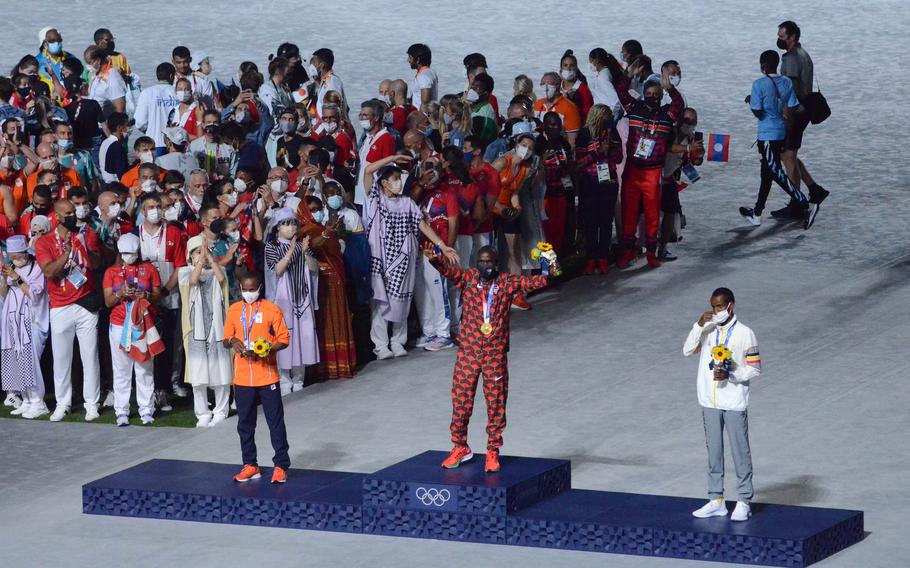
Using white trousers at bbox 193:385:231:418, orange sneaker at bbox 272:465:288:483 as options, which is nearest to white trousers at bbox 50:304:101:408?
white trousers at bbox 193:385:231:418

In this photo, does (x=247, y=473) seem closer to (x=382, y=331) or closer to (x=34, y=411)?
(x=34, y=411)

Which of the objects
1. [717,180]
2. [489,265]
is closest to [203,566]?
[489,265]

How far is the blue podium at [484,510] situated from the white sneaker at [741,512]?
5cm

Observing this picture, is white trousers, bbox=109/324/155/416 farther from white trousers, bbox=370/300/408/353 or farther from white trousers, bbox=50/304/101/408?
white trousers, bbox=370/300/408/353

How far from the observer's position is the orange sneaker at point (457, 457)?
41.2 ft

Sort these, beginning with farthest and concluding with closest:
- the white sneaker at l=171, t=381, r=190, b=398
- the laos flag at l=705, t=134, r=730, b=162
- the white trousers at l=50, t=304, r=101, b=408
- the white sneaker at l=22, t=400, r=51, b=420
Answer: the laos flag at l=705, t=134, r=730, b=162
the white sneaker at l=171, t=381, r=190, b=398
the white sneaker at l=22, t=400, r=51, b=420
the white trousers at l=50, t=304, r=101, b=408

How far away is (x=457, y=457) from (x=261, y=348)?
1.59 m

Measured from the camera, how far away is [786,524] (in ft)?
37.9

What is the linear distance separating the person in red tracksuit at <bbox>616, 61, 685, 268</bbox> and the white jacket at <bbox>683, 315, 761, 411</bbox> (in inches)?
257

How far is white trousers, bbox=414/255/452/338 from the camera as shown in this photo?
55.1ft

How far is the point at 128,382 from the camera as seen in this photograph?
1522 centimetres

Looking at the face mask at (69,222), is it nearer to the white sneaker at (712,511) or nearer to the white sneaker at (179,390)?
the white sneaker at (179,390)

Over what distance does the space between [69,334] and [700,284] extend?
6.51 meters

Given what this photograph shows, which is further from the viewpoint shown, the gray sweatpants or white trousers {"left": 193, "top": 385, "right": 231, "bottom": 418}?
white trousers {"left": 193, "top": 385, "right": 231, "bottom": 418}
